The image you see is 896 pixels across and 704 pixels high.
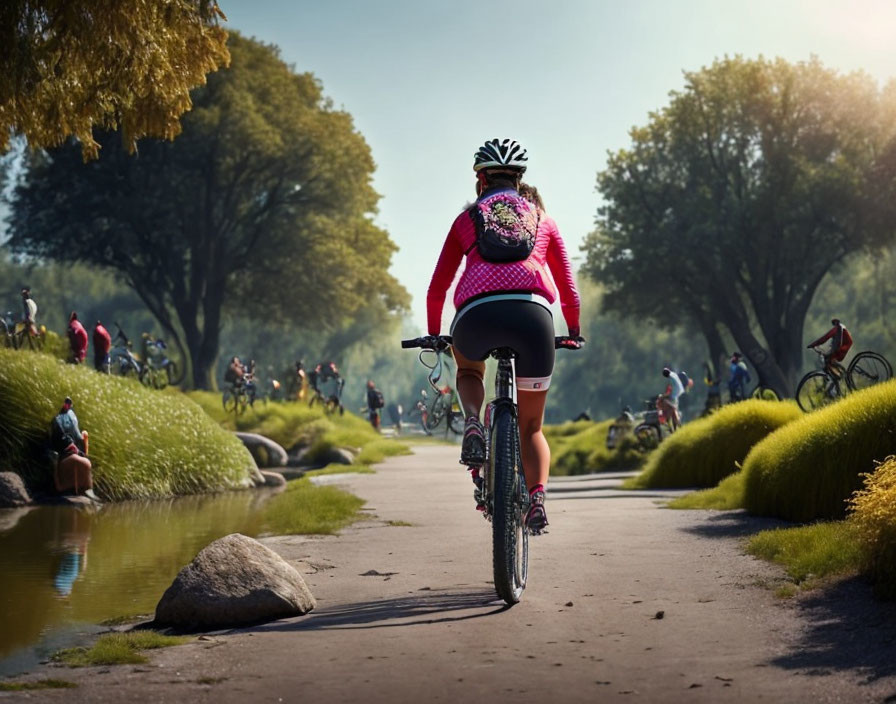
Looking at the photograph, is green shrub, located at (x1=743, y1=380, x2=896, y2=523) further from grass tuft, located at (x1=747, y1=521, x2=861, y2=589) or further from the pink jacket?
the pink jacket

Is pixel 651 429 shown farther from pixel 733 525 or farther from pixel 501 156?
pixel 501 156

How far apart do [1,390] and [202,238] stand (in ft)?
86.1

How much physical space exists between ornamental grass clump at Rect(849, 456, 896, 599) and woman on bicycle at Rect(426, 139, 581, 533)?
1645 millimetres

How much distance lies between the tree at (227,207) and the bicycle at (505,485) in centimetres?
3675

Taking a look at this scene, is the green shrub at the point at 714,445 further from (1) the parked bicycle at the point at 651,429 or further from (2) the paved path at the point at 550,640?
(1) the parked bicycle at the point at 651,429

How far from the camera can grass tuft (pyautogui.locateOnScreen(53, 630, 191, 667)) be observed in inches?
203

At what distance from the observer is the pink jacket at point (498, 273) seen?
623 centimetres

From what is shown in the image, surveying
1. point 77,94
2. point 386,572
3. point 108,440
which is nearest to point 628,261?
point 108,440

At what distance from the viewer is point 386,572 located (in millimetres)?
7891

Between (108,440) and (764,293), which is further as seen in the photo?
(764,293)

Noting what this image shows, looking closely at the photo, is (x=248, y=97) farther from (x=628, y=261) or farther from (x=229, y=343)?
(x=229, y=343)

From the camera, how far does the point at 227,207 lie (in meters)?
44.6

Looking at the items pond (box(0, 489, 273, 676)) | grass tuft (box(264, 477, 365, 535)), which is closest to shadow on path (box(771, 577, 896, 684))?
pond (box(0, 489, 273, 676))

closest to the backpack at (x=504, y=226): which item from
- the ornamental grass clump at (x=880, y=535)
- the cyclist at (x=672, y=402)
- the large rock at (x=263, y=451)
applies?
the ornamental grass clump at (x=880, y=535)
